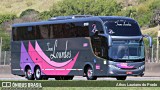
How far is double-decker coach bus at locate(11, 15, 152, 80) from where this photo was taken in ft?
121

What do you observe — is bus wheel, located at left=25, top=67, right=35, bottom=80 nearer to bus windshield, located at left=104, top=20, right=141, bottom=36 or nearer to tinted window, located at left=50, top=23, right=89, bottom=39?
tinted window, located at left=50, top=23, right=89, bottom=39

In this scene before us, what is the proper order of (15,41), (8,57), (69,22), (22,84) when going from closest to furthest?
1. (22,84)
2. (69,22)
3. (15,41)
4. (8,57)

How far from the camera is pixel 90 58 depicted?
38.0m

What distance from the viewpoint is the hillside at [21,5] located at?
109 meters

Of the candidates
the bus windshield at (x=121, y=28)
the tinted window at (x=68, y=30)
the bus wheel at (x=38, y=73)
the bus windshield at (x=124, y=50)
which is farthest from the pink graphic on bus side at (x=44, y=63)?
the bus windshield at (x=121, y=28)

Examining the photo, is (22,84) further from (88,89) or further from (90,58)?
(90,58)

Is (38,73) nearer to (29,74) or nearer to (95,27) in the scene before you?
(29,74)

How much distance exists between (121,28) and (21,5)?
255ft

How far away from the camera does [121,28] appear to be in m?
37.0

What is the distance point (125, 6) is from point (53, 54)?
61.2m

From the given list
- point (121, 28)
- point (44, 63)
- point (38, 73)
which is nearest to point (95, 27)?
point (121, 28)

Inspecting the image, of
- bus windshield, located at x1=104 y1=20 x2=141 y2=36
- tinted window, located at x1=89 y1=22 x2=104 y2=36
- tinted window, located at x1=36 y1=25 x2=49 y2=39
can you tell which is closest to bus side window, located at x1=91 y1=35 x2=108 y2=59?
tinted window, located at x1=89 y1=22 x2=104 y2=36

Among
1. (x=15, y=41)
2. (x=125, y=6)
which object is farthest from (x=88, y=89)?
(x=125, y=6)

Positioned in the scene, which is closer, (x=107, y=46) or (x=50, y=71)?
(x=107, y=46)
